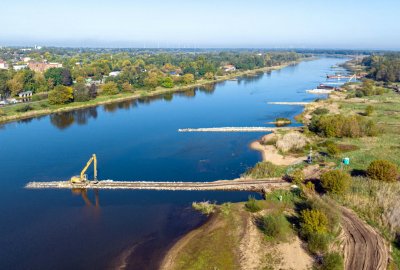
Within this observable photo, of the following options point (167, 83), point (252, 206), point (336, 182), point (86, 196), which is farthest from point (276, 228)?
point (167, 83)

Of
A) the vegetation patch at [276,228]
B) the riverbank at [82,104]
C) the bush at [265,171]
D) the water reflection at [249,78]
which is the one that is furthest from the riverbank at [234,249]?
the water reflection at [249,78]

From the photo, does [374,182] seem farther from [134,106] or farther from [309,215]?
[134,106]

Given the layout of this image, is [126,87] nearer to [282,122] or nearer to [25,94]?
[25,94]

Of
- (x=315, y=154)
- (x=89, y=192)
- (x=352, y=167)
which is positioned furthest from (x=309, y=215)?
(x=89, y=192)

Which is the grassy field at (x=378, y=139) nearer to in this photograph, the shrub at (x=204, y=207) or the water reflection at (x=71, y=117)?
the shrub at (x=204, y=207)

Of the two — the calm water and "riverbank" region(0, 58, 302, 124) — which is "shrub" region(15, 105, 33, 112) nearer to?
"riverbank" region(0, 58, 302, 124)

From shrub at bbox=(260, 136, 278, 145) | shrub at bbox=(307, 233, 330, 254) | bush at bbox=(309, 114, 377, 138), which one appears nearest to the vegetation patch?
shrub at bbox=(307, 233, 330, 254)
